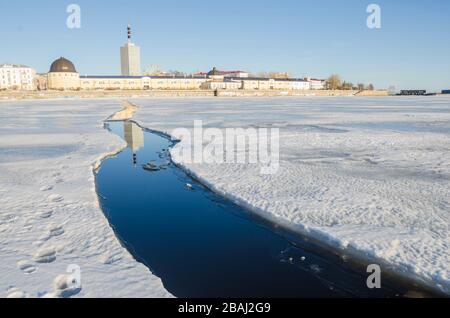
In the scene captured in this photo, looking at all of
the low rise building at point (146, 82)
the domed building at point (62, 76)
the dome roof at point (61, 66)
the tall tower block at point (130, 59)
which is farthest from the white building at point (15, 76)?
the tall tower block at point (130, 59)

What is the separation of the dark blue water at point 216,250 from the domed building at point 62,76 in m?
95.4

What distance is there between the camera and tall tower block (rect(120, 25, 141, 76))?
139875 mm

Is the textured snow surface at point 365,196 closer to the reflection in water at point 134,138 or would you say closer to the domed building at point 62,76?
the reflection in water at point 134,138

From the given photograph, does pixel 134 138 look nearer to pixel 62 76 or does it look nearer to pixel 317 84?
pixel 62 76

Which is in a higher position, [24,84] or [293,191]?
[24,84]

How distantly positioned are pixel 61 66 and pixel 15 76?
80.0ft

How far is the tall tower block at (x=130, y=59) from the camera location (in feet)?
459

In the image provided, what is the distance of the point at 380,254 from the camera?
165 inches

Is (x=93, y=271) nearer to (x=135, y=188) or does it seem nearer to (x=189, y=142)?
(x=135, y=188)

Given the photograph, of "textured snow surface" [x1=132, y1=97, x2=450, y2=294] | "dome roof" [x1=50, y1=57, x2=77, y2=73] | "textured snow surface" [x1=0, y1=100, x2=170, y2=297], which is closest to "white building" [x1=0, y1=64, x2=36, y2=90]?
"dome roof" [x1=50, y1=57, x2=77, y2=73]

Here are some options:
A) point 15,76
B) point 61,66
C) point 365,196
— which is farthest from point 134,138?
point 15,76
